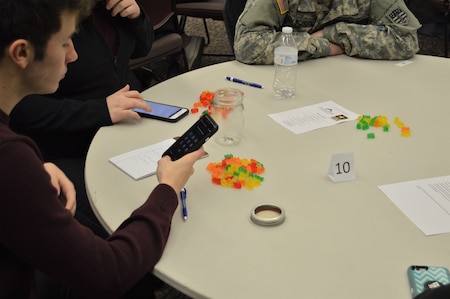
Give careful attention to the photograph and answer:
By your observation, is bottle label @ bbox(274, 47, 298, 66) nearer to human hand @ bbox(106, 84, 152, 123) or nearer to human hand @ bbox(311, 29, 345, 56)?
human hand @ bbox(311, 29, 345, 56)

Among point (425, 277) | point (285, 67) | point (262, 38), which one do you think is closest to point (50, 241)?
point (425, 277)

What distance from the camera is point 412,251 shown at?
3.34 ft

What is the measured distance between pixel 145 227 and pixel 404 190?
64 cm

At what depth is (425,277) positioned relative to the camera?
93 centimetres

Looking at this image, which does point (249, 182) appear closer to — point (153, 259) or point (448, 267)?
point (153, 259)

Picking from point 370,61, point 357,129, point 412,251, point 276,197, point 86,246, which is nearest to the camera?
point 86,246

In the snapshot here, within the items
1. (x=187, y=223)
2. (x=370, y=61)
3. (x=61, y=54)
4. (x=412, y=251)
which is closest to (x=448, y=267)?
(x=412, y=251)

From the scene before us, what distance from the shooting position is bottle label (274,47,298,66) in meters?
1.73

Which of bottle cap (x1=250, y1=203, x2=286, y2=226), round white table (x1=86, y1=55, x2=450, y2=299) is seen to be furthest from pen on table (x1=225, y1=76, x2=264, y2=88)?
bottle cap (x1=250, y1=203, x2=286, y2=226)

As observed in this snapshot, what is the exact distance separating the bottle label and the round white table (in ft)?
0.37

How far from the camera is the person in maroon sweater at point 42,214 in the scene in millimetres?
843

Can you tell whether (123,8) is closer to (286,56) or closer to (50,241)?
(286,56)

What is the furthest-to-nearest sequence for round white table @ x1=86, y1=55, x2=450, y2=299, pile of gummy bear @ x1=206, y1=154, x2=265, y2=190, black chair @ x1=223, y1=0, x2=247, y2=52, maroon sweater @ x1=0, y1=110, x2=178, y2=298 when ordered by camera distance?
black chair @ x1=223, y1=0, x2=247, y2=52 → pile of gummy bear @ x1=206, y1=154, x2=265, y2=190 → round white table @ x1=86, y1=55, x2=450, y2=299 → maroon sweater @ x1=0, y1=110, x2=178, y2=298

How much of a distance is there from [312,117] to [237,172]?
1.44 feet
